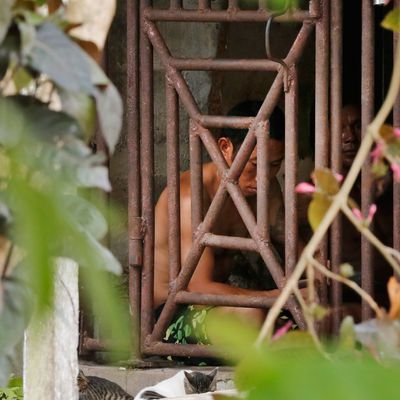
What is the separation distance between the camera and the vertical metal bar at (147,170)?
5191 millimetres

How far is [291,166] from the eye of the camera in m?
5.04

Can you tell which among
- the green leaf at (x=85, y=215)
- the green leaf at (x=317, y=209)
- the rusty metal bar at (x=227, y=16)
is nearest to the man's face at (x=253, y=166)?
the rusty metal bar at (x=227, y=16)

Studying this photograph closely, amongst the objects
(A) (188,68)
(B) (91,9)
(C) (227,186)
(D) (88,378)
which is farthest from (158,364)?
(B) (91,9)

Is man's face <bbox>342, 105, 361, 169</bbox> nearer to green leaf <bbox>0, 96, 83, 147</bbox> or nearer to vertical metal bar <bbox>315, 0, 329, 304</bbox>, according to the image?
vertical metal bar <bbox>315, 0, 329, 304</bbox>

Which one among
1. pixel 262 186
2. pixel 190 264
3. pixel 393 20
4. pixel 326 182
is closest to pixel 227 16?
pixel 262 186

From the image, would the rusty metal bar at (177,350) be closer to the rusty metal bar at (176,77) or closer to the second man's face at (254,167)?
the second man's face at (254,167)

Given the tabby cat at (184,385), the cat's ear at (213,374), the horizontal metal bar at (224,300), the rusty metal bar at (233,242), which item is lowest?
the cat's ear at (213,374)

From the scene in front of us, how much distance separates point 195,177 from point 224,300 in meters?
0.54

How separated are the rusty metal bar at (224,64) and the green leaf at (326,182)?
11.0 ft

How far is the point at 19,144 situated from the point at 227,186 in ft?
12.9

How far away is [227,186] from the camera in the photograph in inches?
200

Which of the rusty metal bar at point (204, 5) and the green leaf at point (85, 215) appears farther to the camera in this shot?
the rusty metal bar at point (204, 5)

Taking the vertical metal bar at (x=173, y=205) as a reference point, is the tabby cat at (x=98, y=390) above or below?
below

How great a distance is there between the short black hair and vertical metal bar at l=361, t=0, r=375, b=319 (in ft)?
2.11
